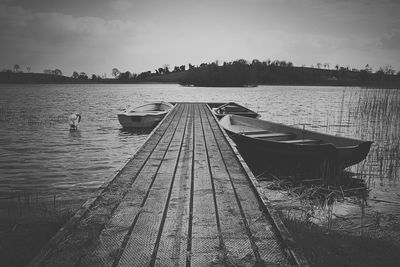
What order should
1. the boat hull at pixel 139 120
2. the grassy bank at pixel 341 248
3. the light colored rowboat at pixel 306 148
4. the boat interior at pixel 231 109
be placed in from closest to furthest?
the grassy bank at pixel 341 248 → the light colored rowboat at pixel 306 148 → the boat hull at pixel 139 120 → the boat interior at pixel 231 109

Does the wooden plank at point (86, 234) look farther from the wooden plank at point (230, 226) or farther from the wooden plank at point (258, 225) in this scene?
the wooden plank at point (258, 225)

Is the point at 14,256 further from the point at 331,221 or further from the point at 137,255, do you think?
the point at 331,221

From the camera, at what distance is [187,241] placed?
2.85m

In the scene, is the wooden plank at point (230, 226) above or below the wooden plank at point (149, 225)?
above

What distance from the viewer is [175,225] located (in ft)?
10.4

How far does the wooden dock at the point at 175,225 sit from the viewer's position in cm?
255

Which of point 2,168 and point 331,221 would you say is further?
point 2,168

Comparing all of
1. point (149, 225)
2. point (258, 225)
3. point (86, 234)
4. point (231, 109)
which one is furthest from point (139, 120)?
point (258, 225)

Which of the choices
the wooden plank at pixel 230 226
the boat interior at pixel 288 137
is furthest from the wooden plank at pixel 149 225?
the boat interior at pixel 288 137

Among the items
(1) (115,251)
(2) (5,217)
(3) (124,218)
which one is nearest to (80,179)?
(2) (5,217)

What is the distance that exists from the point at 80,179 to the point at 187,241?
19.1 ft

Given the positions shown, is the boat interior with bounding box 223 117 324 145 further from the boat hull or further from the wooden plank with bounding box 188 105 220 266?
the boat hull

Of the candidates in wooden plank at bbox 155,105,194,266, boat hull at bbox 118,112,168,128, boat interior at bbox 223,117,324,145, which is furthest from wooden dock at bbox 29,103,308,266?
boat hull at bbox 118,112,168,128

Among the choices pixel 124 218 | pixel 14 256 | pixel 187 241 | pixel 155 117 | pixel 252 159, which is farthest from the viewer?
pixel 155 117
